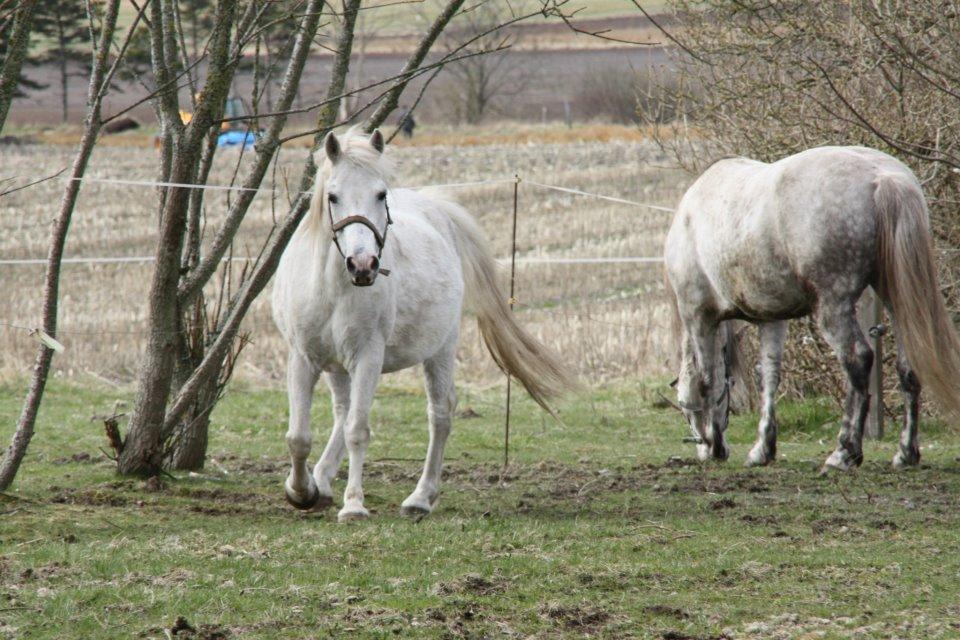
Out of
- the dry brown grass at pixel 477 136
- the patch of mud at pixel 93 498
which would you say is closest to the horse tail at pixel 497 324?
the patch of mud at pixel 93 498

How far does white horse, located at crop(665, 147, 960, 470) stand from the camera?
6383mm

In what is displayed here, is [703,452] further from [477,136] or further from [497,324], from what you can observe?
[477,136]

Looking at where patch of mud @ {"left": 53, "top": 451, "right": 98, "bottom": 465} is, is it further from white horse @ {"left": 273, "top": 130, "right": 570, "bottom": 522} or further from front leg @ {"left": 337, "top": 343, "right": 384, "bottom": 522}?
front leg @ {"left": 337, "top": 343, "right": 384, "bottom": 522}

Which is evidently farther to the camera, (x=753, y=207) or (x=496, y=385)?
(x=496, y=385)

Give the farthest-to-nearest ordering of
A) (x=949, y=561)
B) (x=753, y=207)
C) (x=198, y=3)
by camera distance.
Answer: (x=198, y=3), (x=753, y=207), (x=949, y=561)

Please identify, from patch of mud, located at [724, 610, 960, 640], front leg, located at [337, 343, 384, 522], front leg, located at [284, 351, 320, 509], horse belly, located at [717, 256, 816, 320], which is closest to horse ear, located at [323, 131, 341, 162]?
front leg, located at [337, 343, 384, 522]

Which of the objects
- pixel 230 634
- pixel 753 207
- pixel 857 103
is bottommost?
pixel 230 634

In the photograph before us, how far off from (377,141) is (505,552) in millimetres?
2065

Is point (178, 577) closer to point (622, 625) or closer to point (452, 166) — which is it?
point (622, 625)

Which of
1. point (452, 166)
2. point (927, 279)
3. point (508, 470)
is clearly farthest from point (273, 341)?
point (452, 166)

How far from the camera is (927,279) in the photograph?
6371mm

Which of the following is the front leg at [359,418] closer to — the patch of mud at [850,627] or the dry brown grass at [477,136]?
the patch of mud at [850,627]

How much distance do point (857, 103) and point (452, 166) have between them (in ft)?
73.0

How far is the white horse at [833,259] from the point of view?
6383mm
